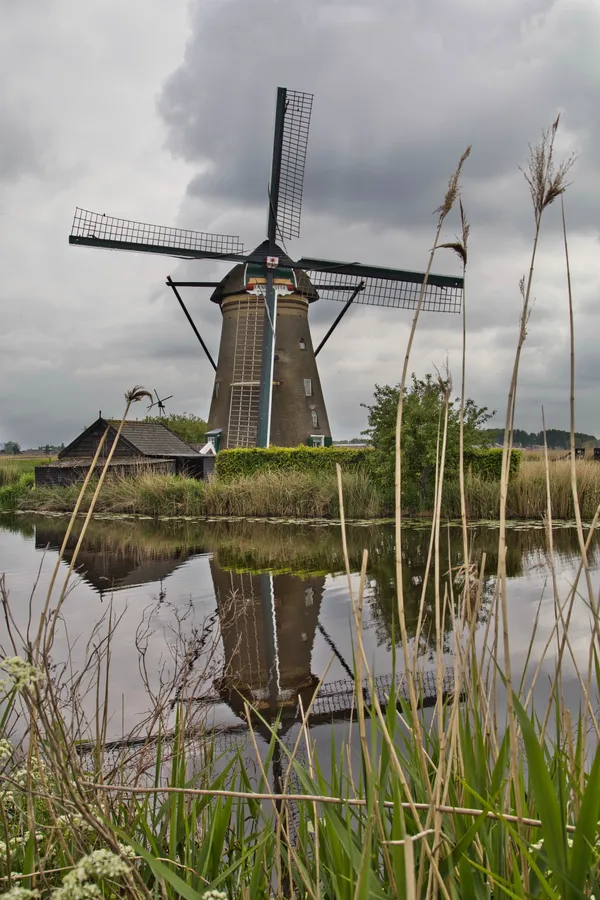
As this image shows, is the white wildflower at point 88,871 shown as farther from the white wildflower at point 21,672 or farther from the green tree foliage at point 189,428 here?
the green tree foliage at point 189,428

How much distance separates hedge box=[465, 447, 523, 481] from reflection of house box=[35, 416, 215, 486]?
9657 millimetres

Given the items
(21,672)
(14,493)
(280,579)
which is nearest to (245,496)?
(280,579)

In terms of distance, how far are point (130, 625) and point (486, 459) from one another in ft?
39.3

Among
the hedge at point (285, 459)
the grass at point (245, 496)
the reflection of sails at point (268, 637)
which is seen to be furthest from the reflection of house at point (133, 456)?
the reflection of sails at point (268, 637)

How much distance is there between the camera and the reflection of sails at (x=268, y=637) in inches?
185

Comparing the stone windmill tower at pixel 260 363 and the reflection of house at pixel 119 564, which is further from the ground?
the stone windmill tower at pixel 260 363

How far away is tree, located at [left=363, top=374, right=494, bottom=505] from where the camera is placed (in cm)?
1502

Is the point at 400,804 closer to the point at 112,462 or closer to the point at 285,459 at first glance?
the point at 285,459

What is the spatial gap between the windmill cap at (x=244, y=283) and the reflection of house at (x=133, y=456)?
5.05 metres

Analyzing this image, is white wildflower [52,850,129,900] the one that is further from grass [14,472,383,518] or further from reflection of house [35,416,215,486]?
reflection of house [35,416,215,486]

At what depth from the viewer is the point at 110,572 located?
996cm

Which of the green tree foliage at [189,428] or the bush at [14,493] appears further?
the green tree foliage at [189,428]

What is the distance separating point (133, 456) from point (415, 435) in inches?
430

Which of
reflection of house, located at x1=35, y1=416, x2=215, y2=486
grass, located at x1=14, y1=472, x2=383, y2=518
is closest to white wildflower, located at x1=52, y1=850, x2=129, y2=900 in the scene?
grass, located at x1=14, y1=472, x2=383, y2=518
